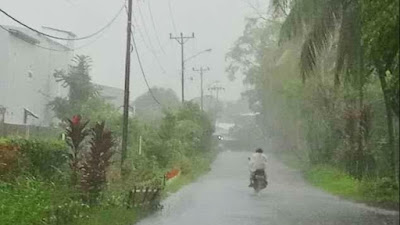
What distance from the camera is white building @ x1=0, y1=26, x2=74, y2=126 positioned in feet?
126

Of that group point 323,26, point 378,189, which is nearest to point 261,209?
point 378,189

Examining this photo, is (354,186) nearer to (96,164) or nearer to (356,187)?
(356,187)

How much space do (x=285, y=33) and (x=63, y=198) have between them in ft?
41.4

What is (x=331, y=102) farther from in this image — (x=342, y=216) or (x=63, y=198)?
(x=63, y=198)

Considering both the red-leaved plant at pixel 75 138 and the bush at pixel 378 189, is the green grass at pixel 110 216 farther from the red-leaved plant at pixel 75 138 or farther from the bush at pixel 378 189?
the bush at pixel 378 189

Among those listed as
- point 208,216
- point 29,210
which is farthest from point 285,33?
point 29,210

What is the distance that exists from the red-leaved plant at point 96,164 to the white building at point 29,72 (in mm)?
19319

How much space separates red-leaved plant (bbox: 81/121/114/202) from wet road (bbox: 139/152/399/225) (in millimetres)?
1266

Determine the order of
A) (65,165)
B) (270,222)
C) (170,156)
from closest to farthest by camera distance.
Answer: (270,222), (65,165), (170,156)

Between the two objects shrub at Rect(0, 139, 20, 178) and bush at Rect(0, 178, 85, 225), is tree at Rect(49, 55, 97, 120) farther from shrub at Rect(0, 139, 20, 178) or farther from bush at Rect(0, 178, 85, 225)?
bush at Rect(0, 178, 85, 225)

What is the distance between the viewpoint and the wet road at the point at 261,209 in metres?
17.3

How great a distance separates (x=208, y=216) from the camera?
60.0 ft

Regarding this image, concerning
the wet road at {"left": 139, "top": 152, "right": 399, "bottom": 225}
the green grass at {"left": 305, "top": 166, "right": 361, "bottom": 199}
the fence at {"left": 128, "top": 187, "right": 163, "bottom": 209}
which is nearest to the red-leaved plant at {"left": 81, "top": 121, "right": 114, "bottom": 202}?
the fence at {"left": 128, "top": 187, "right": 163, "bottom": 209}

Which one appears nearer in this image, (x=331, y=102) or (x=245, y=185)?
(x=245, y=185)
